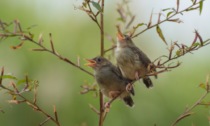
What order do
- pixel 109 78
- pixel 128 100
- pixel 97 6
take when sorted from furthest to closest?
pixel 109 78
pixel 128 100
pixel 97 6

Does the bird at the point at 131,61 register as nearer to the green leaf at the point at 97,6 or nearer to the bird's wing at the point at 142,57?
the bird's wing at the point at 142,57

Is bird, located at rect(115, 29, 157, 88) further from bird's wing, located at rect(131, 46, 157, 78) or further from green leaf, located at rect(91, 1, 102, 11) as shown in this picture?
green leaf, located at rect(91, 1, 102, 11)

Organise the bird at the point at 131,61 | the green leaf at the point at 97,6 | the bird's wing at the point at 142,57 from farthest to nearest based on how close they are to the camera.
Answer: the bird's wing at the point at 142,57
the bird at the point at 131,61
the green leaf at the point at 97,6

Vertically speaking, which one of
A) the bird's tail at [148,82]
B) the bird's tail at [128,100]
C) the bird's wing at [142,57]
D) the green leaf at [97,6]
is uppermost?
the green leaf at [97,6]

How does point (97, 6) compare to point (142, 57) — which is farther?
point (142, 57)

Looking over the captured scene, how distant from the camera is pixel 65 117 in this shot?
17.5ft

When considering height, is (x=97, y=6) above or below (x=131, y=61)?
above

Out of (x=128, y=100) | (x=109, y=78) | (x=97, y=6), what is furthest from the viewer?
(x=109, y=78)

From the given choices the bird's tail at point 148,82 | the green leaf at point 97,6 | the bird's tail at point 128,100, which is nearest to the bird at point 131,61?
the bird's tail at point 148,82

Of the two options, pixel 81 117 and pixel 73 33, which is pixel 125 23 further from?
pixel 73 33

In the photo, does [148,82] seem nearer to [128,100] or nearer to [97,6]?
[128,100]

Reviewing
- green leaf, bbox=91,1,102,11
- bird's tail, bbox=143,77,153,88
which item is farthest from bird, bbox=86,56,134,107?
green leaf, bbox=91,1,102,11

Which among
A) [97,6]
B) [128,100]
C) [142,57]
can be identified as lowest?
[128,100]

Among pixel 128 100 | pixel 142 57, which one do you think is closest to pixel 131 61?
pixel 142 57
